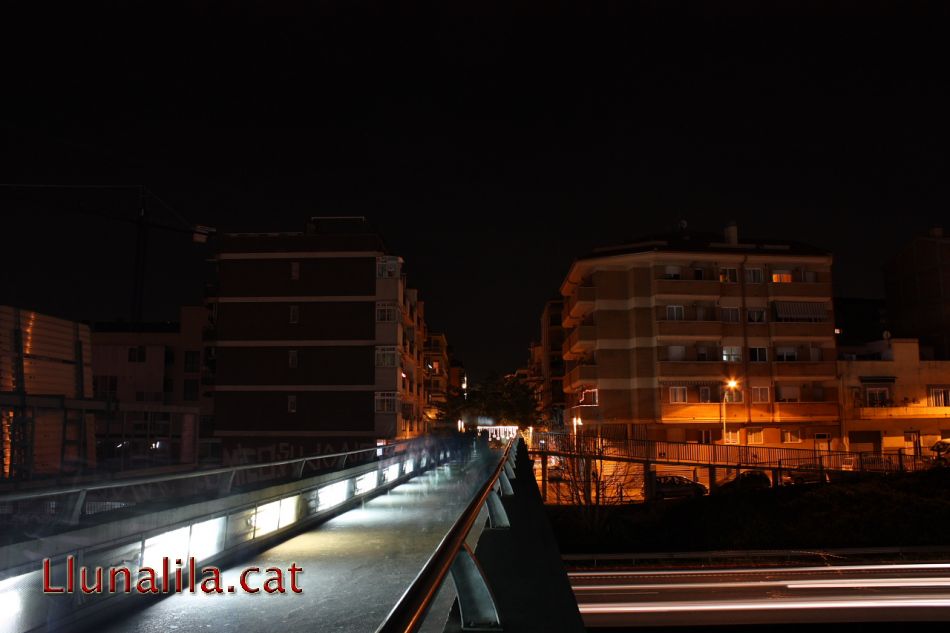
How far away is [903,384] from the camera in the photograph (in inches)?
2156

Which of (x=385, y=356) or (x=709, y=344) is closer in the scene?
(x=385, y=356)

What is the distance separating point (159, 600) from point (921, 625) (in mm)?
14828

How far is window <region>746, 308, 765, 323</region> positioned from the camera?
175 ft

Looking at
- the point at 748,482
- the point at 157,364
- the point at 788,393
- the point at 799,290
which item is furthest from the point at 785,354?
the point at 157,364

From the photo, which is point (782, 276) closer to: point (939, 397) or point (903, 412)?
point (903, 412)

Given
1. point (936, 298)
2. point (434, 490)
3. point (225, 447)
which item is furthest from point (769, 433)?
point (434, 490)

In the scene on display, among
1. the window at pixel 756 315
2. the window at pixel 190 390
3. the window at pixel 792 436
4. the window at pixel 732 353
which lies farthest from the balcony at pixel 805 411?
the window at pixel 190 390

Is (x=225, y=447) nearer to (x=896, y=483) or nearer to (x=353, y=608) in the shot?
(x=896, y=483)

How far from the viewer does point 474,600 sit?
370cm

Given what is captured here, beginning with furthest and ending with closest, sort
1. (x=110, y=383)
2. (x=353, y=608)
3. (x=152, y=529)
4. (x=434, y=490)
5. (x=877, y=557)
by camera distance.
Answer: (x=110, y=383) < (x=877, y=557) < (x=434, y=490) < (x=152, y=529) < (x=353, y=608)

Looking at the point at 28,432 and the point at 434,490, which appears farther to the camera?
the point at 28,432

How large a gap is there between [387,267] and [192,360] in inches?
1281

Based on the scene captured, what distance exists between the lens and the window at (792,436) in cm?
5225

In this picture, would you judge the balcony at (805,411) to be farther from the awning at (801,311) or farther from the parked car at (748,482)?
the parked car at (748,482)
